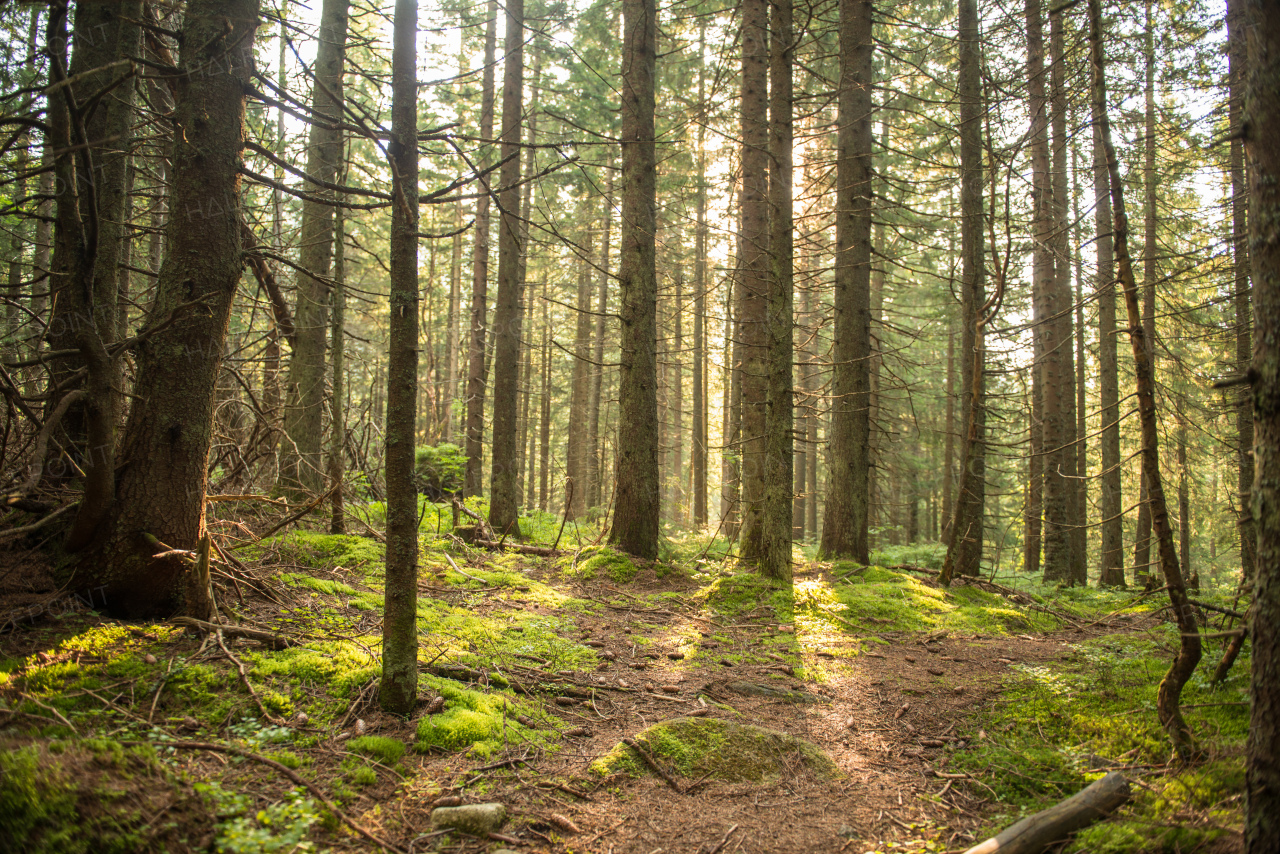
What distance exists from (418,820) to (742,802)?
1693 mm

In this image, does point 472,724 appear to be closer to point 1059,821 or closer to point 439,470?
point 1059,821

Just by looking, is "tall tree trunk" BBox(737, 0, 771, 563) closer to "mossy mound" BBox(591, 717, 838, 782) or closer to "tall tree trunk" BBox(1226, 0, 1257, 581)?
"mossy mound" BBox(591, 717, 838, 782)

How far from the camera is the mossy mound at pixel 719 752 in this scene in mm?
3582

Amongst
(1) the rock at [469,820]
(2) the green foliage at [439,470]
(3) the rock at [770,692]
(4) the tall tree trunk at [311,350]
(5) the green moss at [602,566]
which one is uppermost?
(4) the tall tree trunk at [311,350]

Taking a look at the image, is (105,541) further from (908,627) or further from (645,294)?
(908,627)

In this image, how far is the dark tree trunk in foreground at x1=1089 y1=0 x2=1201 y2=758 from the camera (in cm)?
310

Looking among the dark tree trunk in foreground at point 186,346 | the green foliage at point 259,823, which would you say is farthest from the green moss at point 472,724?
the dark tree trunk in foreground at point 186,346

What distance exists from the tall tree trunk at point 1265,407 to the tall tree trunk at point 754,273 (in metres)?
6.19

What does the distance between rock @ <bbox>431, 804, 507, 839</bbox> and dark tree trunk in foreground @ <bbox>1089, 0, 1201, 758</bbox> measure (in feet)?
11.3

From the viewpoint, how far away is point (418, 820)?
2848 millimetres

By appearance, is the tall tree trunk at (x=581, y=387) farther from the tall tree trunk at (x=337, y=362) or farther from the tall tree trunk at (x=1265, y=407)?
the tall tree trunk at (x=1265, y=407)

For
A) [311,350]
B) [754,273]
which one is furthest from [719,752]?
[754,273]

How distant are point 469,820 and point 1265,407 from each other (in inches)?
147

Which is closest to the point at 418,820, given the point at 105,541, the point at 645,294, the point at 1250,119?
the point at 105,541
